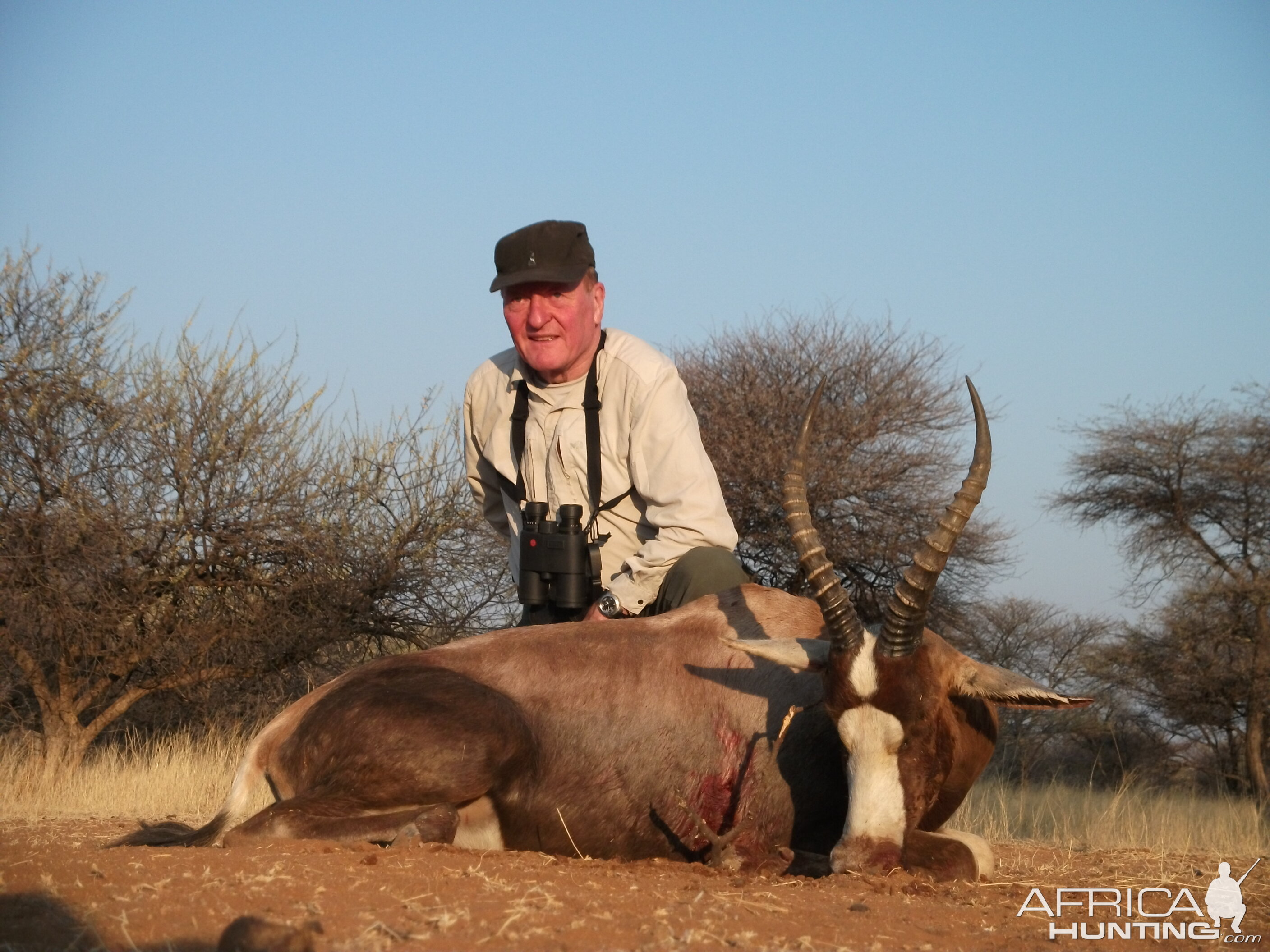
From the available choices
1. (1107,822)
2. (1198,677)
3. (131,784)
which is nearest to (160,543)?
(131,784)

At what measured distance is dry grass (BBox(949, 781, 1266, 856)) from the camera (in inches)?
263

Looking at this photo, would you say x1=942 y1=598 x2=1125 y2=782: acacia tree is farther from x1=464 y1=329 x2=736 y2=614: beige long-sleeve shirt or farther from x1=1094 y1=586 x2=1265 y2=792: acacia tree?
x1=464 y1=329 x2=736 y2=614: beige long-sleeve shirt

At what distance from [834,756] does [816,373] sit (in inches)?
576

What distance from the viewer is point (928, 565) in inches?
173

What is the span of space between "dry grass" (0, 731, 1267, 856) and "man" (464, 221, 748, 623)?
7.84 feet

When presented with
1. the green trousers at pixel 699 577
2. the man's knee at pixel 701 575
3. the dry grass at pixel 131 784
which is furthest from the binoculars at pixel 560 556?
the dry grass at pixel 131 784

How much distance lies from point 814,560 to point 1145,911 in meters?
1.55

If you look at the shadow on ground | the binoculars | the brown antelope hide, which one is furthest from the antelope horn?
the shadow on ground

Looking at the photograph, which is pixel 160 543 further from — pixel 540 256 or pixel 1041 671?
pixel 1041 671

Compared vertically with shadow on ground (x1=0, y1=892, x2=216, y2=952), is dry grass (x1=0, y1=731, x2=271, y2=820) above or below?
below

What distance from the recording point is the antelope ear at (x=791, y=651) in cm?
460

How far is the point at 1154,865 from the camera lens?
17.1ft

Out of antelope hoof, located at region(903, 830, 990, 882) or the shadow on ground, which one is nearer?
the shadow on ground

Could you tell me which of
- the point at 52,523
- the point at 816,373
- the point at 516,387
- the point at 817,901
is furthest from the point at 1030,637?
the point at 817,901
